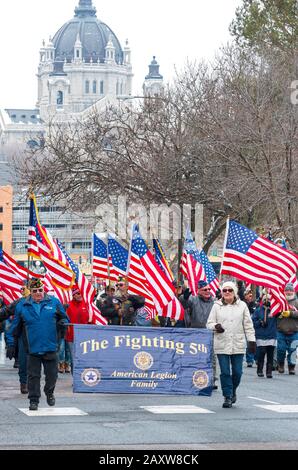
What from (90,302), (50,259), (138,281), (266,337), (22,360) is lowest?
(22,360)

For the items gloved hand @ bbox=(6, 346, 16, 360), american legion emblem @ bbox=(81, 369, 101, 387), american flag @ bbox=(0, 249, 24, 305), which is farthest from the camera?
american flag @ bbox=(0, 249, 24, 305)

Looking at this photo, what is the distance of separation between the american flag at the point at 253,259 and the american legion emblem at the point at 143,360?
8.26ft

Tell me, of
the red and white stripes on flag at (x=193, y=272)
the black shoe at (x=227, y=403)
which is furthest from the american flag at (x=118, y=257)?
the black shoe at (x=227, y=403)

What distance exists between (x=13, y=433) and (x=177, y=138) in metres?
23.2

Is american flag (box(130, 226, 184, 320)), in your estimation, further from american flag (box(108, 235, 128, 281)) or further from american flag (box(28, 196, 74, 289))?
american flag (box(108, 235, 128, 281))

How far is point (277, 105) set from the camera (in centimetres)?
3772

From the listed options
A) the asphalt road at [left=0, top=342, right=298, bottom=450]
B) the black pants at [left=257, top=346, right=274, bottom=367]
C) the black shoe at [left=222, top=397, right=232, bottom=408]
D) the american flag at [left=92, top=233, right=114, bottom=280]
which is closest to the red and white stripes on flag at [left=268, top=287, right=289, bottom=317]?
the black pants at [left=257, top=346, right=274, bottom=367]

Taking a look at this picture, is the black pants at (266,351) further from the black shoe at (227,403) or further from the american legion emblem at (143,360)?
the black shoe at (227,403)

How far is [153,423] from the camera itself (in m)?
15.2

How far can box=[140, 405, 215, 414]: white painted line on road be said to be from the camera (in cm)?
1650

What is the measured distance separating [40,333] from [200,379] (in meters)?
2.32

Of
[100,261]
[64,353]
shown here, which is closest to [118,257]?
[100,261]

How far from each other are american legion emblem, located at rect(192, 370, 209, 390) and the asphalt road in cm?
20

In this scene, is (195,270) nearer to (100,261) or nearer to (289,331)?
(289,331)
